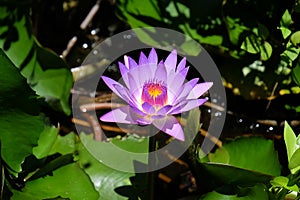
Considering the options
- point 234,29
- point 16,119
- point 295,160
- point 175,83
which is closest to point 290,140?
point 295,160

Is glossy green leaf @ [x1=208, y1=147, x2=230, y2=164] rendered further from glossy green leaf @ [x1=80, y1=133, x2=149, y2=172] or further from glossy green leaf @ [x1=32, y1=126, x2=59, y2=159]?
glossy green leaf @ [x1=32, y1=126, x2=59, y2=159]

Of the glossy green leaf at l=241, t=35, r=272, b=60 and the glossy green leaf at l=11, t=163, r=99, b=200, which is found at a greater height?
the glossy green leaf at l=241, t=35, r=272, b=60

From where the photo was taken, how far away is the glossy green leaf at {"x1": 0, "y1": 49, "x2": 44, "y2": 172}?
3.58ft

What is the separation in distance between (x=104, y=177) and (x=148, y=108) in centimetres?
40

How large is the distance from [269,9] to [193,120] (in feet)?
1.44

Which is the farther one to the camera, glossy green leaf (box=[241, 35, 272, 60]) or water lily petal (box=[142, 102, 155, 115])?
glossy green leaf (box=[241, 35, 272, 60])

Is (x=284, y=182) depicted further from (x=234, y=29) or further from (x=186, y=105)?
(x=234, y=29)

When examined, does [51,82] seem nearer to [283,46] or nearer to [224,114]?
[224,114]

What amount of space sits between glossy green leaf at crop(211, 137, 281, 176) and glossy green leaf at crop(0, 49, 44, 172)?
0.40m

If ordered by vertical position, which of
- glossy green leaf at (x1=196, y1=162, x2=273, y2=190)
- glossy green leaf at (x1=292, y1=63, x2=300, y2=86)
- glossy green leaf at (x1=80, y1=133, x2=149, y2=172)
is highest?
glossy green leaf at (x1=292, y1=63, x2=300, y2=86)

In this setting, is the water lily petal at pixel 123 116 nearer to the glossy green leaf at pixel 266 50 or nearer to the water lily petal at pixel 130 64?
the water lily petal at pixel 130 64

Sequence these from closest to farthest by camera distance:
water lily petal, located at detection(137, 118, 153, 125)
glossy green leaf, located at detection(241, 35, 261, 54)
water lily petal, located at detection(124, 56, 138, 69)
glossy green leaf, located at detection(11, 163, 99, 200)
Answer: water lily petal, located at detection(137, 118, 153, 125) → water lily petal, located at detection(124, 56, 138, 69) → glossy green leaf, located at detection(11, 163, 99, 200) → glossy green leaf, located at detection(241, 35, 261, 54)

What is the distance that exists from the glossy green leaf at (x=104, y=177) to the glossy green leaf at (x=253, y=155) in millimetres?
209

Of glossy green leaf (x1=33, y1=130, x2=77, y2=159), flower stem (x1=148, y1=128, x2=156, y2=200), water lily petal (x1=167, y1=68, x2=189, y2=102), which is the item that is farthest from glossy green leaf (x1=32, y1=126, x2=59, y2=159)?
water lily petal (x1=167, y1=68, x2=189, y2=102)
